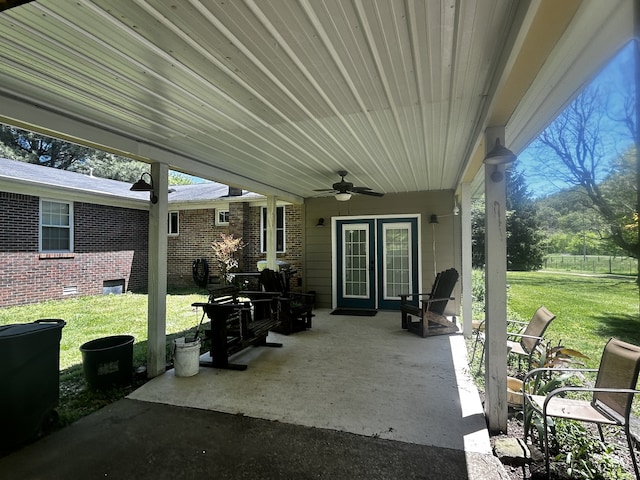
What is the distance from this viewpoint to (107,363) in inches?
142

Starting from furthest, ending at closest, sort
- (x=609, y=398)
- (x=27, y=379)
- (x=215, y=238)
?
(x=215, y=238) < (x=27, y=379) < (x=609, y=398)

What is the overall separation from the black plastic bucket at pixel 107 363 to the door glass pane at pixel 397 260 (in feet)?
18.5

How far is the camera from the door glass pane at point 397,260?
25.5ft

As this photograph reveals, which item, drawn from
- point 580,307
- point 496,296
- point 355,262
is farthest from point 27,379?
point 580,307

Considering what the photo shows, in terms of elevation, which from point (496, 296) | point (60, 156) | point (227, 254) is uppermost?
point (60, 156)

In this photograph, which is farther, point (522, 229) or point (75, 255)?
point (522, 229)

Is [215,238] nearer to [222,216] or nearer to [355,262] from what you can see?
[222,216]

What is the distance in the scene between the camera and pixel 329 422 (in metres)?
2.90

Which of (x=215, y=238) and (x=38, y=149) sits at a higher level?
(x=38, y=149)

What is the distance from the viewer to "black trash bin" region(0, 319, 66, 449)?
2529 millimetres

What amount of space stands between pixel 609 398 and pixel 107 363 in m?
4.60

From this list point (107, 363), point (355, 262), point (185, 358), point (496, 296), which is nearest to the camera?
point (496, 296)

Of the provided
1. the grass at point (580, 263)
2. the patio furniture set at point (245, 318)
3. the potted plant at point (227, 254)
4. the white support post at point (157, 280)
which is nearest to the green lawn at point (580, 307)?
the grass at point (580, 263)

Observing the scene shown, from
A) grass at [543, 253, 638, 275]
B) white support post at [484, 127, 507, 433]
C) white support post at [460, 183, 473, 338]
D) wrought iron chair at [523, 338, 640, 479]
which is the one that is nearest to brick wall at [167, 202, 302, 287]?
white support post at [460, 183, 473, 338]
